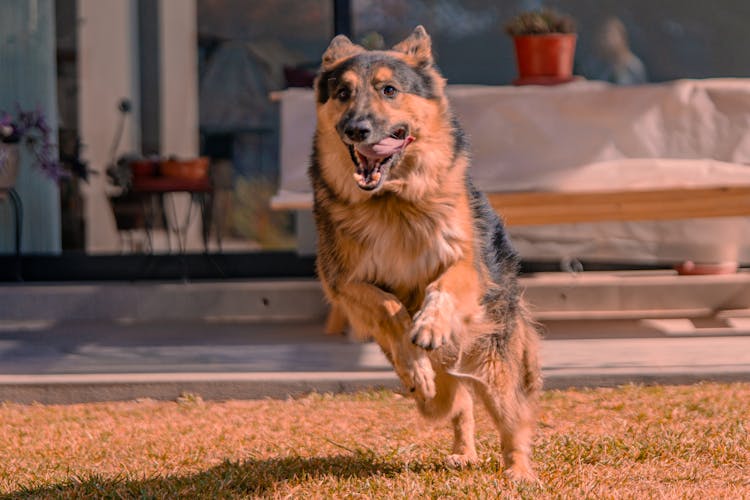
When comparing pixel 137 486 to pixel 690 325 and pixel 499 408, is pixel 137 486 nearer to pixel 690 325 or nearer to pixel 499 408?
pixel 499 408

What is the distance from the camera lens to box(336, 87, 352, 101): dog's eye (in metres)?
4.48

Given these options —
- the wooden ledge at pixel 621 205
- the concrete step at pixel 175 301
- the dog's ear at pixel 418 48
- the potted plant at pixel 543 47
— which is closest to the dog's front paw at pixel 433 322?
the dog's ear at pixel 418 48

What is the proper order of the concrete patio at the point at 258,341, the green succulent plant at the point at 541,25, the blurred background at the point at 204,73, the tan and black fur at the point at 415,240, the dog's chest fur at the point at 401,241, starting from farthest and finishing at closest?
1. the blurred background at the point at 204,73
2. the green succulent plant at the point at 541,25
3. the concrete patio at the point at 258,341
4. the dog's chest fur at the point at 401,241
5. the tan and black fur at the point at 415,240

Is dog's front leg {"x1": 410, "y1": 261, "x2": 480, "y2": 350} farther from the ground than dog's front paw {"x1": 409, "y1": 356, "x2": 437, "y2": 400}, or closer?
farther from the ground

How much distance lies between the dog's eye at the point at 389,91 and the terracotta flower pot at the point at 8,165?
5243 millimetres

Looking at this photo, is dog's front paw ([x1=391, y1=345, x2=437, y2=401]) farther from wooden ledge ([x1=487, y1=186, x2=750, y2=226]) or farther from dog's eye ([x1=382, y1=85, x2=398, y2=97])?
wooden ledge ([x1=487, y1=186, x2=750, y2=226])

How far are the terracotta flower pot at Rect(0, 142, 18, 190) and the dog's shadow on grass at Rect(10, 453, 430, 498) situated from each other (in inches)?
188

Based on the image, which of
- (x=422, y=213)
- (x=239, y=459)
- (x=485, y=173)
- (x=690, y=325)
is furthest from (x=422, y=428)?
(x=690, y=325)

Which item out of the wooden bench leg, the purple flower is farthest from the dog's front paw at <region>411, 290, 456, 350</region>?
the purple flower

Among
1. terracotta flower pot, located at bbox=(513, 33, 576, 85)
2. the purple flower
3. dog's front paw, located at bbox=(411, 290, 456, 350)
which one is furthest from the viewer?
the purple flower

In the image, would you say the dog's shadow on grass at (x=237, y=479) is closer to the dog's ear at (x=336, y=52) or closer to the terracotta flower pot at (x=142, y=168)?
the dog's ear at (x=336, y=52)

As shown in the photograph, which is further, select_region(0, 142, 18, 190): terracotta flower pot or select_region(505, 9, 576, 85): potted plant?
select_region(0, 142, 18, 190): terracotta flower pot

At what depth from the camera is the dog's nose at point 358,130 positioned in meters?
4.24

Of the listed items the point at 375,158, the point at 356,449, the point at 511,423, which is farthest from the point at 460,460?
the point at 375,158
